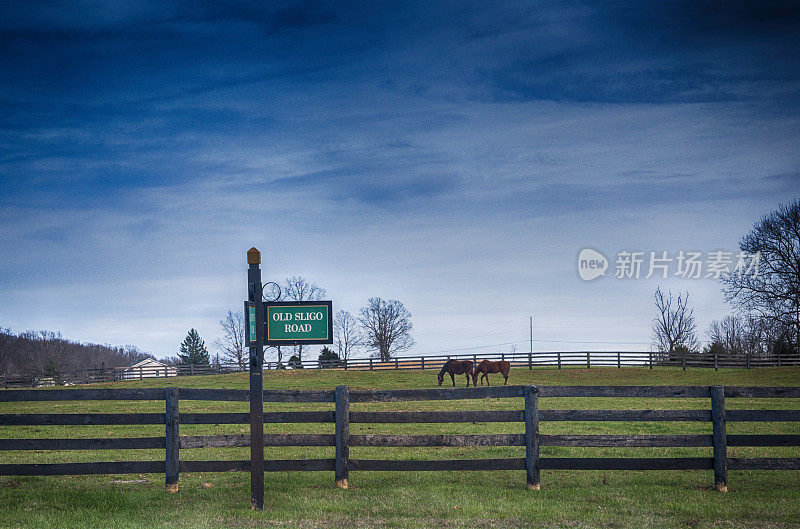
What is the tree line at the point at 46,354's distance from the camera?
116 metres

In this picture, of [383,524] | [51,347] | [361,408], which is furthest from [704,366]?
[51,347]

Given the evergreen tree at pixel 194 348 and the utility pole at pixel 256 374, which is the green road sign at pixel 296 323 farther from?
the evergreen tree at pixel 194 348

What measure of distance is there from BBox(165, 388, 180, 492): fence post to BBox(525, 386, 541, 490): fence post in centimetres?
523

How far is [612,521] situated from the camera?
28.0ft

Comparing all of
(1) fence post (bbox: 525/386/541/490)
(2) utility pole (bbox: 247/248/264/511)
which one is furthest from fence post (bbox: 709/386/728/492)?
(2) utility pole (bbox: 247/248/264/511)

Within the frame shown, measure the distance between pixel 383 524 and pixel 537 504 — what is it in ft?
7.35

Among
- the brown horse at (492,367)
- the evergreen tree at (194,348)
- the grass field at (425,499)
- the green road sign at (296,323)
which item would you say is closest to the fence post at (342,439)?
the grass field at (425,499)

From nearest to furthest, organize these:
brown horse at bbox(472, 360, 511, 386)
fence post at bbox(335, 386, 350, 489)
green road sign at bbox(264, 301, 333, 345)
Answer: green road sign at bbox(264, 301, 333, 345) → fence post at bbox(335, 386, 350, 489) → brown horse at bbox(472, 360, 511, 386)

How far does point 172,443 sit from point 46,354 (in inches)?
5360

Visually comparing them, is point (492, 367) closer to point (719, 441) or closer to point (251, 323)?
point (719, 441)

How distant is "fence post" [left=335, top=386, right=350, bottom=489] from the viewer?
1044 cm

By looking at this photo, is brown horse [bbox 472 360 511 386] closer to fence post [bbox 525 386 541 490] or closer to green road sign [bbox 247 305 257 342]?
fence post [bbox 525 386 541 490]

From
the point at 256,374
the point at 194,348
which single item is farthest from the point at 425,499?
the point at 194,348

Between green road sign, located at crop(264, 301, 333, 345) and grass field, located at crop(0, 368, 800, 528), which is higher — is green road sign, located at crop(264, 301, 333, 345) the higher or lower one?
the higher one
